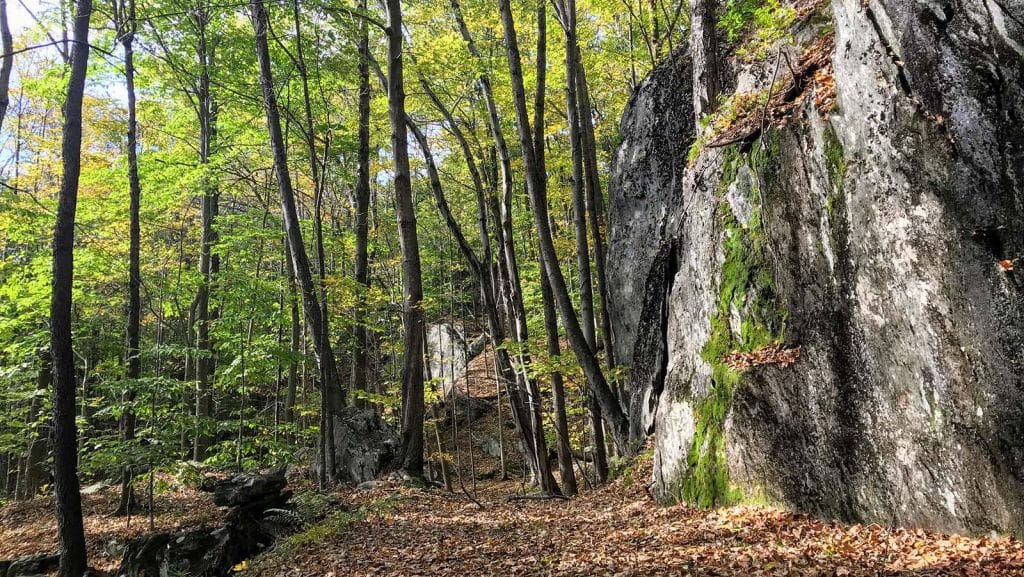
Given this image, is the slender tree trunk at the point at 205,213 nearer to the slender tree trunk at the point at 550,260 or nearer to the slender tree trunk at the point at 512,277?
the slender tree trunk at the point at 512,277

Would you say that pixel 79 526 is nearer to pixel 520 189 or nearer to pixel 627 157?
pixel 627 157

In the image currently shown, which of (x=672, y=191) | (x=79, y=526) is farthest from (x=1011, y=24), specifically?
(x=79, y=526)

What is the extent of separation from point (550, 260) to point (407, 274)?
2649mm

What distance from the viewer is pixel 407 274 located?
33.1 feet

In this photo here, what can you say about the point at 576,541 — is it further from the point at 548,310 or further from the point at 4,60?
the point at 4,60

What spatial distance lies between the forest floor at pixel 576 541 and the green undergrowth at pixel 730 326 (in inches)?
14.1

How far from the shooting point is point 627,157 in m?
11.3

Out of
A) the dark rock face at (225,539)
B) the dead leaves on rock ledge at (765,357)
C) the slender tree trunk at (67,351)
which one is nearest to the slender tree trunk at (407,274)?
the dark rock face at (225,539)

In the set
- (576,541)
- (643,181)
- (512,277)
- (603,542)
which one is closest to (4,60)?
(512,277)

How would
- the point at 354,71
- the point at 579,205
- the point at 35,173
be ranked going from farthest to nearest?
the point at 35,173 → the point at 354,71 → the point at 579,205

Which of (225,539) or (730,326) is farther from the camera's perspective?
(225,539)

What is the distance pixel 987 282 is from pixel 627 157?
7911 mm

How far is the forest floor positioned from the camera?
3936 mm

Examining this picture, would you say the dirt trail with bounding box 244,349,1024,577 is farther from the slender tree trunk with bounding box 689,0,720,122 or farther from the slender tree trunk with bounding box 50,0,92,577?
the slender tree trunk with bounding box 689,0,720,122
